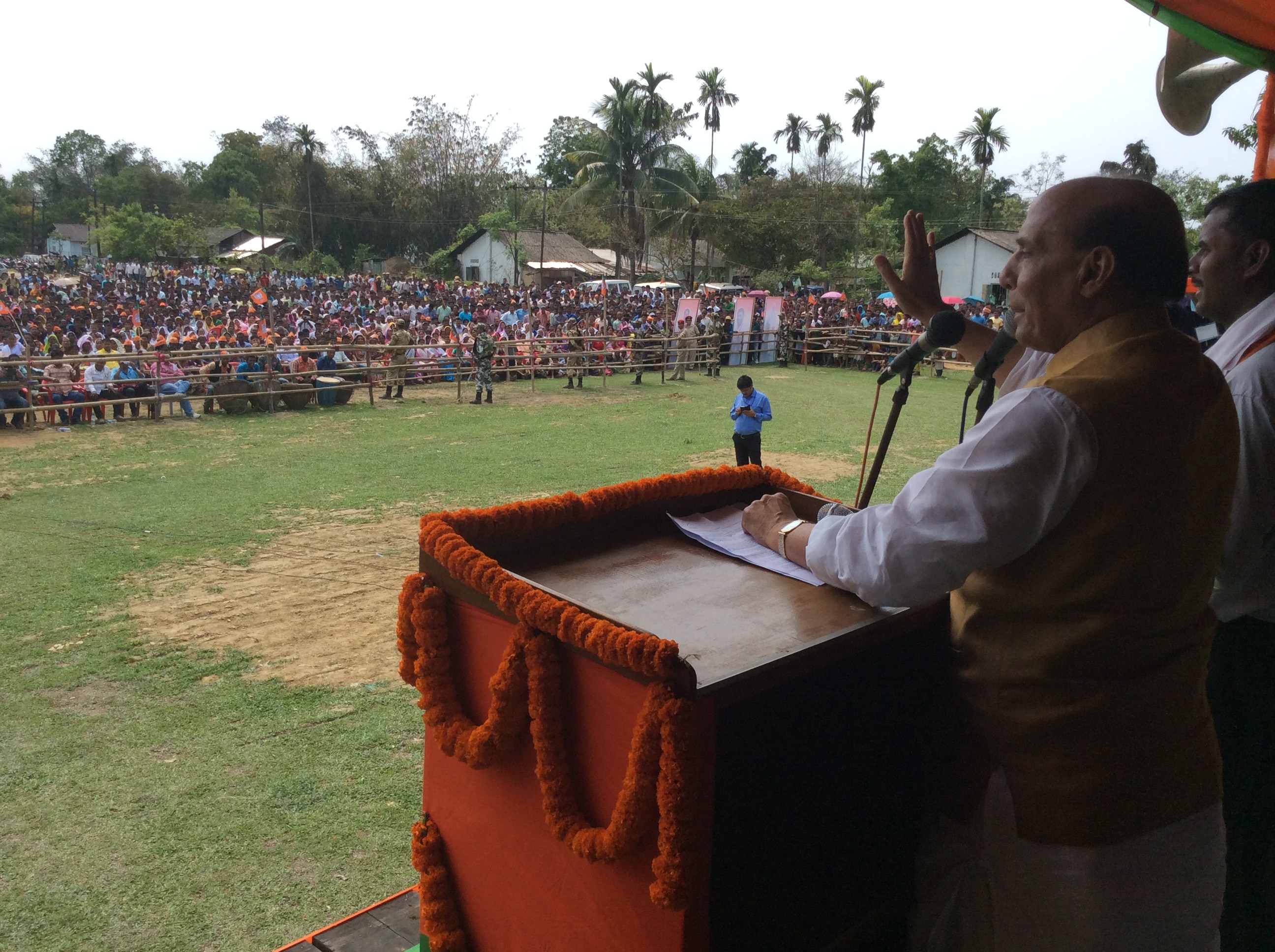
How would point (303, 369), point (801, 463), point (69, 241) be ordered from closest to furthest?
1. point (801, 463)
2. point (303, 369)
3. point (69, 241)

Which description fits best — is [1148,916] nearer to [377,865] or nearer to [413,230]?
[377,865]

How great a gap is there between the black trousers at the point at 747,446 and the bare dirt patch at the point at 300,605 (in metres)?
3.74

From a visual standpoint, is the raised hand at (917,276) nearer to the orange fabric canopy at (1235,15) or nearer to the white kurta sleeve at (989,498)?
the white kurta sleeve at (989,498)

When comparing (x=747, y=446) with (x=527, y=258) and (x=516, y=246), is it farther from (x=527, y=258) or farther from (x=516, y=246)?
(x=527, y=258)

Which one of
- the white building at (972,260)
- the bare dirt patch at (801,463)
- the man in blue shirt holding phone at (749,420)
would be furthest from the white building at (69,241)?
the man in blue shirt holding phone at (749,420)

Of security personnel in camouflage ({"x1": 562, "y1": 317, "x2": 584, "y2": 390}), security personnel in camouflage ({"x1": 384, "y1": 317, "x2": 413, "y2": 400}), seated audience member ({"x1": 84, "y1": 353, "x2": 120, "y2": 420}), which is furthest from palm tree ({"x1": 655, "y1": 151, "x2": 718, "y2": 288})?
seated audience member ({"x1": 84, "y1": 353, "x2": 120, "y2": 420})

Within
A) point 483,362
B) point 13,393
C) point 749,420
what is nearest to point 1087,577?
point 749,420

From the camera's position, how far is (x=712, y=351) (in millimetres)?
20516

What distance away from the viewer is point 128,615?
5.51m

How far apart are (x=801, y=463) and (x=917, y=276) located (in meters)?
9.12

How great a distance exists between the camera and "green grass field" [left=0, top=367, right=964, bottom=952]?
2.93 metres

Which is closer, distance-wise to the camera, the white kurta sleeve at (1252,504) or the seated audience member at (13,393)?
the white kurta sleeve at (1252,504)

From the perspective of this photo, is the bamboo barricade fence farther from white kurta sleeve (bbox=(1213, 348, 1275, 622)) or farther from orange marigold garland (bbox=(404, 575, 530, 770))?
orange marigold garland (bbox=(404, 575, 530, 770))

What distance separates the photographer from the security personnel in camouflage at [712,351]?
800 inches
